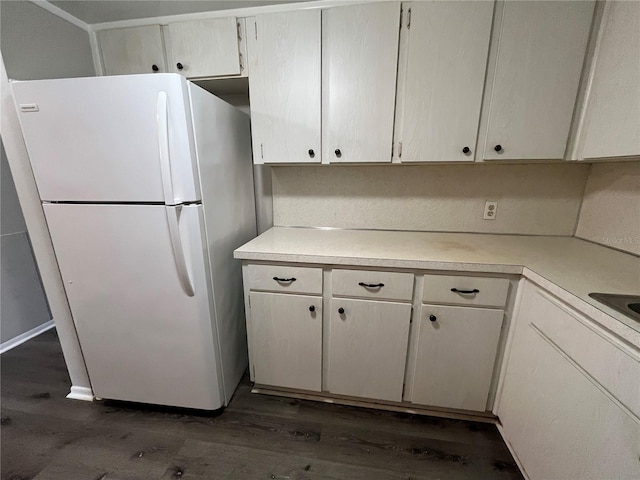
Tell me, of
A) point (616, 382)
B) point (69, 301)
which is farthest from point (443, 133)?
point (69, 301)

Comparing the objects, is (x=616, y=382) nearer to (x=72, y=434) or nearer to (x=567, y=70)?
(x=567, y=70)

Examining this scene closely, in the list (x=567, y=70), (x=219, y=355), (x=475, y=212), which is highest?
(x=567, y=70)

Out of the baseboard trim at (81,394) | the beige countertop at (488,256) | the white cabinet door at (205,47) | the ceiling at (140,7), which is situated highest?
the ceiling at (140,7)

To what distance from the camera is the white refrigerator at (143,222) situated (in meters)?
1.09

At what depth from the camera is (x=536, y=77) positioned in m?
1.25

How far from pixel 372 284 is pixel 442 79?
1.09m

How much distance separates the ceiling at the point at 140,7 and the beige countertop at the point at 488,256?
4.31ft

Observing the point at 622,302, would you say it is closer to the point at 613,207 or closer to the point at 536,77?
A: the point at 613,207

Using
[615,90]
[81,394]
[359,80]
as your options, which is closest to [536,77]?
[615,90]

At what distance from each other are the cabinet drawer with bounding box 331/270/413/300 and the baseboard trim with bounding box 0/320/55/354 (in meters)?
2.62

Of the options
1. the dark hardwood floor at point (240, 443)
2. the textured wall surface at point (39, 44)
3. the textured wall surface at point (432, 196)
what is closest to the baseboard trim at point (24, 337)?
the dark hardwood floor at point (240, 443)

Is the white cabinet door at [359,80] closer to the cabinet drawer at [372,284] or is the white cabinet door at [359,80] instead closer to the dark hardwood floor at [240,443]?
the cabinet drawer at [372,284]

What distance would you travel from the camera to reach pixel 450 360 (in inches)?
52.6

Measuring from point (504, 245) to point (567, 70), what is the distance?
87cm
